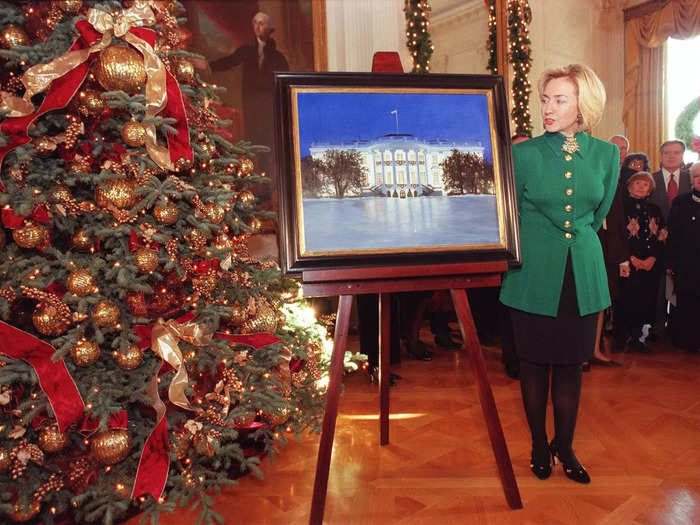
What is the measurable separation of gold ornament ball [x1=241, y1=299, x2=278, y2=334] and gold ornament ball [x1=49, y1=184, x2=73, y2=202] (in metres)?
0.81

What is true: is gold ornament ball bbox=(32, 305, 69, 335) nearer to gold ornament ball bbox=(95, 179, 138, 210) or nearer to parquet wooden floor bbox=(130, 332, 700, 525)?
gold ornament ball bbox=(95, 179, 138, 210)

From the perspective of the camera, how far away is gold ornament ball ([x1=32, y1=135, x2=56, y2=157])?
1695 millimetres

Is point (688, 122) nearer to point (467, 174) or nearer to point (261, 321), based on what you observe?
point (467, 174)

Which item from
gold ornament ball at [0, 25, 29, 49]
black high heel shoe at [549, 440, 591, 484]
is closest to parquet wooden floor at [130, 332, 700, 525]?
black high heel shoe at [549, 440, 591, 484]

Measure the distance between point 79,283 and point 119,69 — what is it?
0.73 metres

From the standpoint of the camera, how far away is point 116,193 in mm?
1720

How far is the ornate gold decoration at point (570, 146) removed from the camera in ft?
6.41

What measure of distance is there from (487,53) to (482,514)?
6.71 metres

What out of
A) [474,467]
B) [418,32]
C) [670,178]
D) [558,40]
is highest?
[558,40]

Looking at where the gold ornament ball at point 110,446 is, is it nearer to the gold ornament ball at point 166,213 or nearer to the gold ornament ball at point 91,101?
the gold ornament ball at point 166,213

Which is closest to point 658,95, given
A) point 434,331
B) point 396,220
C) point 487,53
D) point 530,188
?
point 487,53

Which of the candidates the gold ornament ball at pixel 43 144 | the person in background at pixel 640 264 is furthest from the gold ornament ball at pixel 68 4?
the person in background at pixel 640 264

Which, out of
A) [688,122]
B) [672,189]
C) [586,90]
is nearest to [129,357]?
[586,90]

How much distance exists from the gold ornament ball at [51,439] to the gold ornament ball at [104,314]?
38 centimetres
